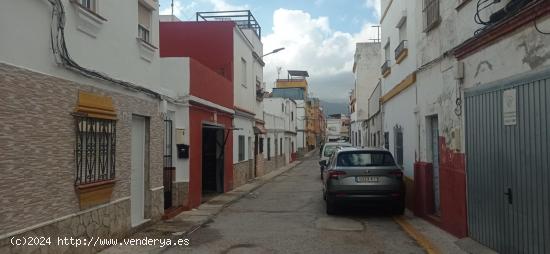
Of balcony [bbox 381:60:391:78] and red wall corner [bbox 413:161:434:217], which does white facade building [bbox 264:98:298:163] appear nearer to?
balcony [bbox 381:60:391:78]

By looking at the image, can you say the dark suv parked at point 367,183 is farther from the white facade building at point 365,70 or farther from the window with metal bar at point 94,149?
the white facade building at point 365,70

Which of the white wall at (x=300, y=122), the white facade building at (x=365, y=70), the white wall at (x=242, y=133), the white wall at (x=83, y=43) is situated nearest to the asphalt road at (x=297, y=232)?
the white wall at (x=83, y=43)

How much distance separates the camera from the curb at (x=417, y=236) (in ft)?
27.2

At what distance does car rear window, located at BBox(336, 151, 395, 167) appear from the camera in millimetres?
12086

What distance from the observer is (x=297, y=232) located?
10.0 meters

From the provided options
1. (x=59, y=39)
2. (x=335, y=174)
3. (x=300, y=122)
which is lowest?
(x=335, y=174)

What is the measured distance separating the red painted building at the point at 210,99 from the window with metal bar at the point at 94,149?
549 cm

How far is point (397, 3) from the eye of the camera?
15141 millimetres

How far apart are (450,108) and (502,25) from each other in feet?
8.78

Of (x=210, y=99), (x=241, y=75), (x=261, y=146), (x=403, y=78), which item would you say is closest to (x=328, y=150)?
(x=261, y=146)

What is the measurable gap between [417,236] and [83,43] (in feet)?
20.7

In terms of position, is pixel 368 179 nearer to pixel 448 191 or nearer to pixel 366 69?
pixel 448 191

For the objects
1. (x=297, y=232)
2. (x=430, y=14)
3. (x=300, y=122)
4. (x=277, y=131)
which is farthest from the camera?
(x=300, y=122)

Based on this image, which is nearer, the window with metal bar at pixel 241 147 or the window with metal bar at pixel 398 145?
the window with metal bar at pixel 398 145
